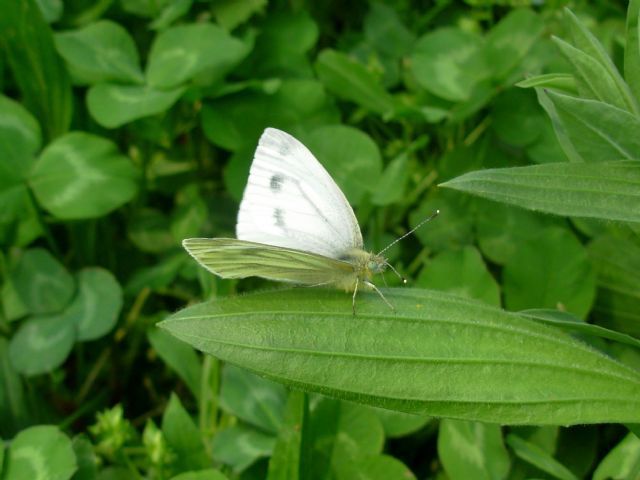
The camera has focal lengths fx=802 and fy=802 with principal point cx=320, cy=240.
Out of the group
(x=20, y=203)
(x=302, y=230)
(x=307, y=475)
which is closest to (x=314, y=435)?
(x=307, y=475)

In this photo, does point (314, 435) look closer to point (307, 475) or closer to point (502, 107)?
point (307, 475)

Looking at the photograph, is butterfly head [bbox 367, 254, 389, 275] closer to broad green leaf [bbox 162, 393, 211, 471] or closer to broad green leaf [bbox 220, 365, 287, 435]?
broad green leaf [bbox 220, 365, 287, 435]

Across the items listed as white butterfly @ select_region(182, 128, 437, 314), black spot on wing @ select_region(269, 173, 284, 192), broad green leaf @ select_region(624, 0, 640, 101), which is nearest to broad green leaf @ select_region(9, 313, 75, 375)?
white butterfly @ select_region(182, 128, 437, 314)

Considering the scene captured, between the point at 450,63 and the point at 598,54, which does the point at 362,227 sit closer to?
the point at 450,63

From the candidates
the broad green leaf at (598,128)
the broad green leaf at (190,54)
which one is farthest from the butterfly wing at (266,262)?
the broad green leaf at (190,54)

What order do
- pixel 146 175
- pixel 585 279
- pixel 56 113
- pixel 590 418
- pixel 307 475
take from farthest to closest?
pixel 146 175 → pixel 56 113 → pixel 585 279 → pixel 307 475 → pixel 590 418

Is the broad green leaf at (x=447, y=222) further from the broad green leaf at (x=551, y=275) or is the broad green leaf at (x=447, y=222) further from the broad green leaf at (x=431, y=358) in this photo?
the broad green leaf at (x=431, y=358)

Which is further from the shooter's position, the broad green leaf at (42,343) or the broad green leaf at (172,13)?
the broad green leaf at (172,13)
